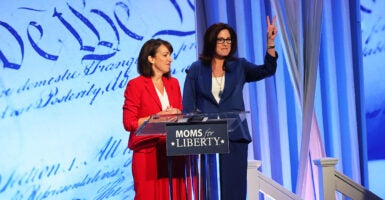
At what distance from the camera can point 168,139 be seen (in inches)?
96.5

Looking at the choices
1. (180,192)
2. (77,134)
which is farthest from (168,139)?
(77,134)

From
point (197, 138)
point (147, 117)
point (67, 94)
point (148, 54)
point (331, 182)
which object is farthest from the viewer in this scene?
point (67, 94)

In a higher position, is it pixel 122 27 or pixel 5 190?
pixel 122 27

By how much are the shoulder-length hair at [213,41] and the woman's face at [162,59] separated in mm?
192

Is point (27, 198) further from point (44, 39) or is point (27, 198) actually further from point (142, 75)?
point (142, 75)

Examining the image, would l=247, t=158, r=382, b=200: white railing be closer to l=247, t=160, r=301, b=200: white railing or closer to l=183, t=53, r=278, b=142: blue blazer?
l=247, t=160, r=301, b=200: white railing

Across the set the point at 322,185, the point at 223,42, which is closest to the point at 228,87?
the point at 223,42

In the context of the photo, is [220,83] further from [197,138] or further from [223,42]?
[197,138]

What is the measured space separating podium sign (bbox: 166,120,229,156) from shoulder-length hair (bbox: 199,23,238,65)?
79 cm

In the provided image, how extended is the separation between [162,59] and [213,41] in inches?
11.5

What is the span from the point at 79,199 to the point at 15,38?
4.40ft

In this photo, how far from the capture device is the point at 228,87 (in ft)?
10.2

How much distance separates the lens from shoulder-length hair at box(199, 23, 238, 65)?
313cm

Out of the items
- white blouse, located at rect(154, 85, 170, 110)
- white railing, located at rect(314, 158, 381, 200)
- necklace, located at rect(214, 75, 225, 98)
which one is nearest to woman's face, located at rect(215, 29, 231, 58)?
necklace, located at rect(214, 75, 225, 98)
